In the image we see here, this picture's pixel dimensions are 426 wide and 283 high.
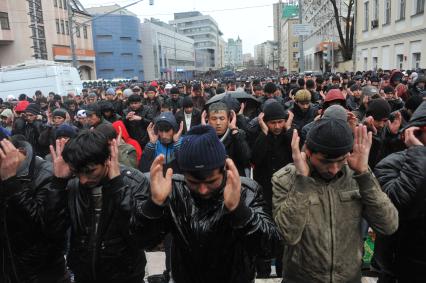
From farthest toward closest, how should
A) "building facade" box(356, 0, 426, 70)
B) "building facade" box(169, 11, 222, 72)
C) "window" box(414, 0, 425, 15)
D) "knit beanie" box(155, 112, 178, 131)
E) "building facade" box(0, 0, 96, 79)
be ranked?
"building facade" box(169, 11, 222, 72)
"building facade" box(0, 0, 96, 79)
"building facade" box(356, 0, 426, 70)
"window" box(414, 0, 425, 15)
"knit beanie" box(155, 112, 178, 131)

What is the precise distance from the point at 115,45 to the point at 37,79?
55.3m

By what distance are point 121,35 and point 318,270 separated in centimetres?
7629

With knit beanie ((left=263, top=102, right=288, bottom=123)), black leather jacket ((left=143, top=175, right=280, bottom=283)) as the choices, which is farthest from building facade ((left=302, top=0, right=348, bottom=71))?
black leather jacket ((left=143, top=175, right=280, bottom=283))

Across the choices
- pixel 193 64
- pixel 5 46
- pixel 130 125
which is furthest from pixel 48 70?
pixel 193 64

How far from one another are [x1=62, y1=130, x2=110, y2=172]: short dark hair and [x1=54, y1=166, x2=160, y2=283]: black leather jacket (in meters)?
0.16

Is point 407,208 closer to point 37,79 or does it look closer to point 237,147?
point 237,147

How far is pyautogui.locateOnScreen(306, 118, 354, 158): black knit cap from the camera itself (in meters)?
2.28

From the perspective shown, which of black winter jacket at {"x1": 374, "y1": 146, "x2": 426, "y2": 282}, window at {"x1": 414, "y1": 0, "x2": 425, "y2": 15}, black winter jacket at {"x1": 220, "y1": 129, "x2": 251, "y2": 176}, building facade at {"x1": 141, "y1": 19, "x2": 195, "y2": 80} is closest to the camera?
black winter jacket at {"x1": 374, "y1": 146, "x2": 426, "y2": 282}

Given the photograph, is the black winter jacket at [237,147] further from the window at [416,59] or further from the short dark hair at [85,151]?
the window at [416,59]

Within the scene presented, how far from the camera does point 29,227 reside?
267 cm

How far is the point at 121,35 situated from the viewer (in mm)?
73562

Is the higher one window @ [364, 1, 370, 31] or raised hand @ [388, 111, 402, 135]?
window @ [364, 1, 370, 31]

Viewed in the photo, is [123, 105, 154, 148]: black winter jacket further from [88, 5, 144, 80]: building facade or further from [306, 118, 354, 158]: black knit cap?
[88, 5, 144, 80]: building facade

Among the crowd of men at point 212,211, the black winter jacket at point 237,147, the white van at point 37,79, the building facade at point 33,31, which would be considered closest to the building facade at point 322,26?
the white van at point 37,79
